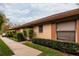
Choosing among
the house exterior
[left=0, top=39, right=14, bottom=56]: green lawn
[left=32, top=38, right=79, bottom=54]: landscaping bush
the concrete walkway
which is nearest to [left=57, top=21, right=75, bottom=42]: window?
the house exterior

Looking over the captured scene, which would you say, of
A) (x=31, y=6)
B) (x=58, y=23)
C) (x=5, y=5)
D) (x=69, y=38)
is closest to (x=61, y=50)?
(x=69, y=38)

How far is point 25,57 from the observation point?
20.7 feet

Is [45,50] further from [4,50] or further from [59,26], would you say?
[4,50]

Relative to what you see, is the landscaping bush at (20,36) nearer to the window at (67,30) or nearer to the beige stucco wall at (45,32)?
the beige stucco wall at (45,32)

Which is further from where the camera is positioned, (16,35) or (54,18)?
(16,35)

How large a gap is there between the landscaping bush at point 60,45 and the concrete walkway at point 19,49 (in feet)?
1.88

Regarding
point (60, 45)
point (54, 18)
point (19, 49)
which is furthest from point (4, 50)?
point (54, 18)

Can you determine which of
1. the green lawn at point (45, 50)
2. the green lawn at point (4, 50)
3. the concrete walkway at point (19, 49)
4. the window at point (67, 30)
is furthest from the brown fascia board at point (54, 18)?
the green lawn at point (4, 50)

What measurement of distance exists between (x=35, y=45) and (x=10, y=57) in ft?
4.21

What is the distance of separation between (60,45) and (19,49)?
1.66m

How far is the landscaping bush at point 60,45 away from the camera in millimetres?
6273

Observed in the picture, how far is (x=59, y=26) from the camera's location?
6.97 meters

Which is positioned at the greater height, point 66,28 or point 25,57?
point 66,28

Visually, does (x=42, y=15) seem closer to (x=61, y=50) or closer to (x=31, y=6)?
(x=31, y=6)
